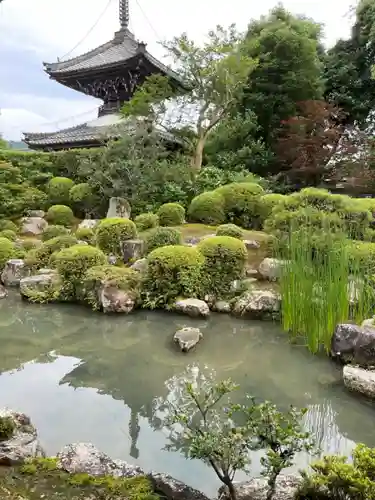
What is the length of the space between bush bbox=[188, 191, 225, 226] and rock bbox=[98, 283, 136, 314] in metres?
4.35

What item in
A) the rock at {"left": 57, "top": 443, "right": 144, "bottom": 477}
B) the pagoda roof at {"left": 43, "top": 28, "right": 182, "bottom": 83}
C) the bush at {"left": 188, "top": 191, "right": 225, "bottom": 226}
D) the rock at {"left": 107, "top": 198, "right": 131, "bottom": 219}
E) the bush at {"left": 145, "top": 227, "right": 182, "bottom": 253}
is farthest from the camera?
the pagoda roof at {"left": 43, "top": 28, "right": 182, "bottom": 83}

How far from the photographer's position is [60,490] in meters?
2.07

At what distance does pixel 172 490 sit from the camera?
6.85ft

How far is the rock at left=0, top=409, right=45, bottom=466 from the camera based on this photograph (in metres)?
2.33

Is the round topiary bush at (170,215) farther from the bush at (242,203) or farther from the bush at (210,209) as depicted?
the bush at (242,203)

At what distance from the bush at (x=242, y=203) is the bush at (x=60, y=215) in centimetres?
391

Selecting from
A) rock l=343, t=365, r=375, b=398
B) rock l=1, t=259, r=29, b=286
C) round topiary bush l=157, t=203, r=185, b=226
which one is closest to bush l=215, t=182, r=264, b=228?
round topiary bush l=157, t=203, r=185, b=226

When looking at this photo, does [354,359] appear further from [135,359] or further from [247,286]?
[247,286]

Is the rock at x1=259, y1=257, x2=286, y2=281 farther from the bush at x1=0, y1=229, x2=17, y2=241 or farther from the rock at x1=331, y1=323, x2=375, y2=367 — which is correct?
the bush at x1=0, y1=229, x2=17, y2=241

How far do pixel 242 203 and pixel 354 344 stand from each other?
6.34 metres

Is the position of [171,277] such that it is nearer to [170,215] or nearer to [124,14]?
[170,215]

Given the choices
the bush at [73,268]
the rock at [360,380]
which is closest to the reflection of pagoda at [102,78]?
the bush at [73,268]

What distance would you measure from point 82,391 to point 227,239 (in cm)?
354

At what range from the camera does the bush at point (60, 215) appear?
37.3 ft
